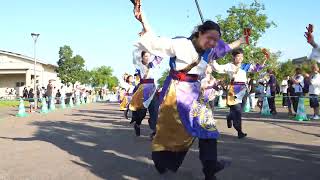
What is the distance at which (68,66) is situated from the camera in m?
69.9

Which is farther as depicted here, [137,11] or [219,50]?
[219,50]

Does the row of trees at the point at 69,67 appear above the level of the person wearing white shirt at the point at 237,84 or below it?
above

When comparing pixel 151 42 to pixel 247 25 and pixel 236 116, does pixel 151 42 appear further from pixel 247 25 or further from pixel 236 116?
pixel 247 25

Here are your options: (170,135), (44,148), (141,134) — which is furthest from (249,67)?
(170,135)

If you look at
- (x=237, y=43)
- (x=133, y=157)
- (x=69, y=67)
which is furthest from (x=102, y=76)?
(x=237, y=43)

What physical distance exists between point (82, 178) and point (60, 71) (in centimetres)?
6641

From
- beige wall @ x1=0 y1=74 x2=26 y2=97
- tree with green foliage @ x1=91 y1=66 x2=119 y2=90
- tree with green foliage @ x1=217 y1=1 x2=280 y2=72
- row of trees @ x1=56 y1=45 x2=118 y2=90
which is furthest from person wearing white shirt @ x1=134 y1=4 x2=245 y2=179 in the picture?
tree with green foliage @ x1=91 y1=66 x2=119 y2=90

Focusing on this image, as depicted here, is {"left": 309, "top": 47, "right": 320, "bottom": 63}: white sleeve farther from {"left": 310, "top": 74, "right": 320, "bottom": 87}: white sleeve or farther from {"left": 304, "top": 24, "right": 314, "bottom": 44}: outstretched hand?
{"left": 310, "top": 74, "right": 320, "bottom": 87}: white sleeve

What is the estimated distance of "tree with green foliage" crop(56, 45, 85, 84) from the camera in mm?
69625

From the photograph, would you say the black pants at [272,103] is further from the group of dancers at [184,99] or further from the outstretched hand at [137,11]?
the outstretched hand at [137,11]

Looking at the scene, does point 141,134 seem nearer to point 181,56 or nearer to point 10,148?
point 10,148

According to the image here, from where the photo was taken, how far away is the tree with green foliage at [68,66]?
69625 millimetres

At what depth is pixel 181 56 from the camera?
16.6ft

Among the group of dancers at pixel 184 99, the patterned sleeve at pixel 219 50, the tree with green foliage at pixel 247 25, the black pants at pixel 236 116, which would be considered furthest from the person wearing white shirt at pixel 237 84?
the tree with green foliage at pixel 247 25
